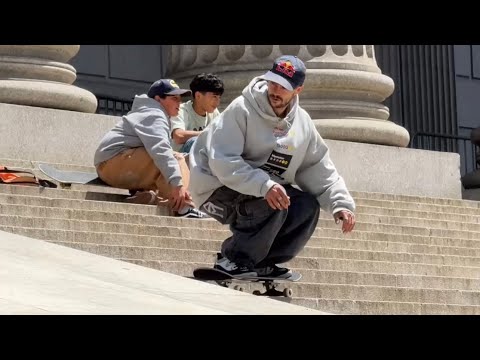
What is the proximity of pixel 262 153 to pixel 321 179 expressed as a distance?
1.42 ft

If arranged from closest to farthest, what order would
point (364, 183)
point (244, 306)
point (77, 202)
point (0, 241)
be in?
point (244, 306) → point (0, 241) → point (77, 202) → point (364, 183)

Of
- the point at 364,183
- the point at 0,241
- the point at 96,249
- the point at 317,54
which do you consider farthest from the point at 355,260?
the point at 317,54

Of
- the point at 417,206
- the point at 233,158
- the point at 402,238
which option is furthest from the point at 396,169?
the point at 233,158

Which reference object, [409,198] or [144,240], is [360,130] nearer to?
[409,198]

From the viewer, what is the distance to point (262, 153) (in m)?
9.84

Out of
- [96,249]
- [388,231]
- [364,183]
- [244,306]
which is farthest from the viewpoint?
[364,183]

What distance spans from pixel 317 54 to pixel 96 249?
26.0ft

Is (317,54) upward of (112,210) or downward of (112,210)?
upward

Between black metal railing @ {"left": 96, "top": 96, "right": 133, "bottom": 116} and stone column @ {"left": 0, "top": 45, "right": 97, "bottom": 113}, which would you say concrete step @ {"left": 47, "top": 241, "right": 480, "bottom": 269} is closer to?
stone column @ {"left": 0, "top": 45, "right": 97, "bottom": 113}

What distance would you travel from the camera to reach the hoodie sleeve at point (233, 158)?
950 centimetres

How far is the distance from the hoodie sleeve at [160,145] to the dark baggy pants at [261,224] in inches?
Answer: 87.7
